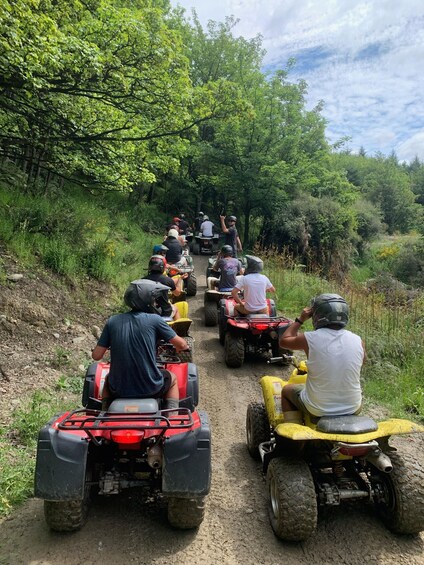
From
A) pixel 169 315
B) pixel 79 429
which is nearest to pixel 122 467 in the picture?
pixel 79 429

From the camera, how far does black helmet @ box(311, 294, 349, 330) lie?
3.18m

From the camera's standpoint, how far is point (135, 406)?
3.06 m

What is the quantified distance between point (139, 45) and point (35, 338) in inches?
191

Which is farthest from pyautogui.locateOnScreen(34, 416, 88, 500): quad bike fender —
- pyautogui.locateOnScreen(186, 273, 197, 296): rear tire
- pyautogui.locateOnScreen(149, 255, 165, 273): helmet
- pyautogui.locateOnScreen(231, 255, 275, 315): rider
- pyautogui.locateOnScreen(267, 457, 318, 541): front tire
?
pyautogui.locateOnScreen(186, 273, 197, 296): rear tire

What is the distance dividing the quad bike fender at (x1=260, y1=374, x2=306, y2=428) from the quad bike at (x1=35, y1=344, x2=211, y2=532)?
38.6 inches

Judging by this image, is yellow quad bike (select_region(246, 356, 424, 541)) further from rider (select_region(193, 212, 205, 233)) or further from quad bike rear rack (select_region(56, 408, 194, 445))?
rider (select_region(193, 212, 205, 233))

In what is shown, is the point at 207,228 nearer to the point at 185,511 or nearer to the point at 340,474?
the point at 340,474

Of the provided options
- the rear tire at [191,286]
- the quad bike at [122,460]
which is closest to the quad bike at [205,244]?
the rear tire at [191,286]

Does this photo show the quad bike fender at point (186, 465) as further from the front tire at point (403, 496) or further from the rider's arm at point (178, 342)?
the front tire at point (403, 496)

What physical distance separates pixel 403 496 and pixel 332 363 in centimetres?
101

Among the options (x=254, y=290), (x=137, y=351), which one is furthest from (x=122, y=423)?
(x=254, y=290)

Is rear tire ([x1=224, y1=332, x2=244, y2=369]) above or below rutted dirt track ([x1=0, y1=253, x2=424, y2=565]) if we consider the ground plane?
above

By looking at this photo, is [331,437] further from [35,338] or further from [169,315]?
[35,338]

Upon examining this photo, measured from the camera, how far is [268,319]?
652 cm
